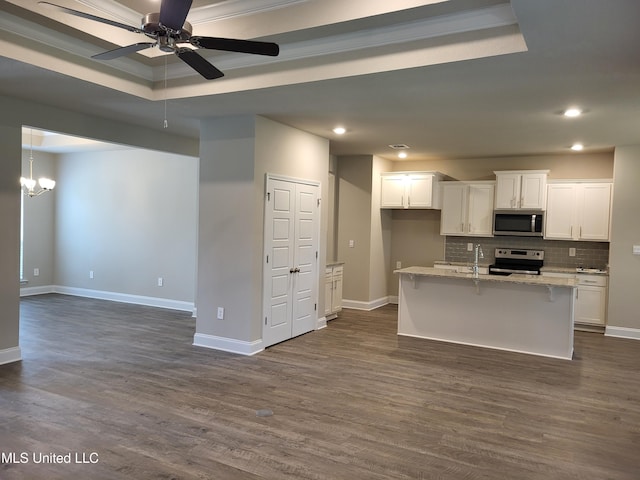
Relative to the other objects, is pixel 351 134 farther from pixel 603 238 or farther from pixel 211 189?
pixel 603 238

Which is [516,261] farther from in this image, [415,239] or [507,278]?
[507,278]

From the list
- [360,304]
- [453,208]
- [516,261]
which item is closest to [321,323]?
[360,304]

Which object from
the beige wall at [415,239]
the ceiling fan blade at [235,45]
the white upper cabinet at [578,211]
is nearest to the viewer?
the ceiling fan blade at [235,45]

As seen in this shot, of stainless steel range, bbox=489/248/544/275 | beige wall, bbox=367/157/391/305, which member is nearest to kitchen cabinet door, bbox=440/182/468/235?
stainless steel range, bbox=489/248/544/275

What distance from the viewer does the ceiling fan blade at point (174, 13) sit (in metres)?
2.29

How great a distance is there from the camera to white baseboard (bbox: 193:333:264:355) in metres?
5.24

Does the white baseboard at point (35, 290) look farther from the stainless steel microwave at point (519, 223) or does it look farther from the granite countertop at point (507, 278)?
the stainless steel microwave at point (519, 223)

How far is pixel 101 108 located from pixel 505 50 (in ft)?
13.7

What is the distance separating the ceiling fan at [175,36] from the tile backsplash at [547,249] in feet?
20.3

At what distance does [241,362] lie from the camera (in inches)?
195

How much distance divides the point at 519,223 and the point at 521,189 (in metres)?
0.53

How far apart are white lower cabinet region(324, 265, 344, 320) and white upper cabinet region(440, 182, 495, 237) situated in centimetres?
214

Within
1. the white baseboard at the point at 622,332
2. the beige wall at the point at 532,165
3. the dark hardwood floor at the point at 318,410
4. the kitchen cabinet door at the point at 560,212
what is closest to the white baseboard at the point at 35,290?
the dark hardwood floor at the point at 318,410

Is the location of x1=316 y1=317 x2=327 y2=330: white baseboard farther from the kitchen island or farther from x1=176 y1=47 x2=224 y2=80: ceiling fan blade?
x1=176 y1=47 x2=224 y2=80: ceiling fan blade
